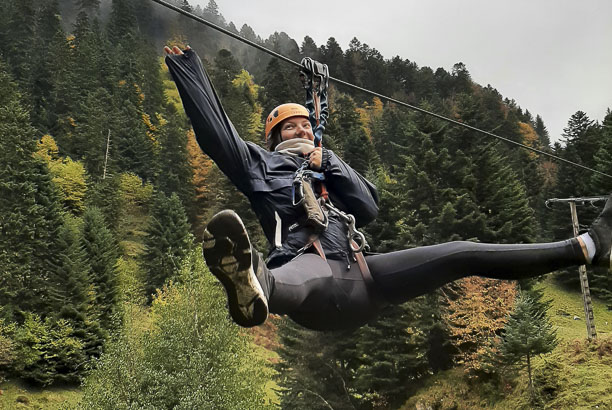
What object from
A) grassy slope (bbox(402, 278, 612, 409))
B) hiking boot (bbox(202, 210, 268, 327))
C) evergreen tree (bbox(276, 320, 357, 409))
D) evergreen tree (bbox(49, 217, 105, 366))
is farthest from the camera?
evergreen tree (bbox(49, 217, 105, 366))

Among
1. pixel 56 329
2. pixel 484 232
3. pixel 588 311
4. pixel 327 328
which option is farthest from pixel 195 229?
pixel 327 328

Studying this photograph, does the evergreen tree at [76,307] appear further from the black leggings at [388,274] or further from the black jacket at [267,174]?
the black leggings at [388,274]

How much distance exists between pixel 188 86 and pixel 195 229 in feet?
143

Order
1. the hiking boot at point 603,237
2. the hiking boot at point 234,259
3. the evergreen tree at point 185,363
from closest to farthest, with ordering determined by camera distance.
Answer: the hiking boot at point 234,259 → the hiking boot at point 603,237 → the evergreen tree at point 185,363

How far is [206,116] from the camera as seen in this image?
2.98 metres

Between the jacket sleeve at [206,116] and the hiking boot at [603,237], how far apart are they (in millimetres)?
1816

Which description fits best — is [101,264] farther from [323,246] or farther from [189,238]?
[323,246]

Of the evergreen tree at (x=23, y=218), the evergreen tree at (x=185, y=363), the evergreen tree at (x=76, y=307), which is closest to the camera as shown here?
the evergreen tree at (x=185, y=363)

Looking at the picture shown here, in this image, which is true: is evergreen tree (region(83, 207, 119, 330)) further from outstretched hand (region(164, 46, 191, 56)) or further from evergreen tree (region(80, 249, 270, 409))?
outstretched hand (region(164, 46, 191, 56))

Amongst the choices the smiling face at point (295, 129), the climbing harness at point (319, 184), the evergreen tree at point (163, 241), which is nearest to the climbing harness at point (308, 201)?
the climbing harness at point (319, 184)

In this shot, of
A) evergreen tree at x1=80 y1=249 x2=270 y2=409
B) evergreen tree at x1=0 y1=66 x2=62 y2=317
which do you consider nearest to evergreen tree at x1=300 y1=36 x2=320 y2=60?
evergreen tree at x1=0 y1=66 x2=62 y2=317

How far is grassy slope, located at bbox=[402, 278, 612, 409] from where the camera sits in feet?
57.2

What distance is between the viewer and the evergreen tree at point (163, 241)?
119 ft

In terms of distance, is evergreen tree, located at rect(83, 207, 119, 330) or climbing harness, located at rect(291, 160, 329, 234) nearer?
climbing harness, located at rect(291, 160, 329, 234)
